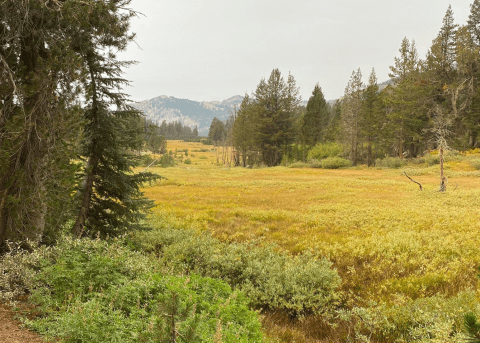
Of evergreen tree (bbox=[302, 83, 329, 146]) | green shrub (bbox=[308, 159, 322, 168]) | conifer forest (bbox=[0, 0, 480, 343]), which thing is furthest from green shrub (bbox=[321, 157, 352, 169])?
conifer forest (bbox=[0, 0, 480, 343])

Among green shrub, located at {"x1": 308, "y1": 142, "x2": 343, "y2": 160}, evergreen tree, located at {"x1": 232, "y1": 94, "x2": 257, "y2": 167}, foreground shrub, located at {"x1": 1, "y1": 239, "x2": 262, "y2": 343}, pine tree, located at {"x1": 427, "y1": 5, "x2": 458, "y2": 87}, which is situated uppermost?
pine tree, located at {"x1": 427, "y1": 5, "x2": 458, "y2": 87}

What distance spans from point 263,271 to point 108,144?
16.3 feet

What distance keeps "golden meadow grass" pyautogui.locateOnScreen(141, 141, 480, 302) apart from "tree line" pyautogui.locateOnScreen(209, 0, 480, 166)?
2697 centimetres

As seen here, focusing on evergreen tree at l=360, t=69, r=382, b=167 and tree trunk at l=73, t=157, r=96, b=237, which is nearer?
tree trunk at l=73, t=157, r=96, b=237


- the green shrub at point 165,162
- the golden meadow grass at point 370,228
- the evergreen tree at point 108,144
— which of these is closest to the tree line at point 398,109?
the green shrub at point 165,162

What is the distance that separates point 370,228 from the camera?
9.98 m

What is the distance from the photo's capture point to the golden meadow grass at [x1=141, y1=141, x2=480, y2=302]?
6199 mm

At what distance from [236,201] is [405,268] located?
1058 centimetres

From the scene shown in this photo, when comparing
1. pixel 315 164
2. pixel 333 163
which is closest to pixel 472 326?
pixel 333 163

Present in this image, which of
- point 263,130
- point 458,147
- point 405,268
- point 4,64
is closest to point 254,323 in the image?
point 405,268

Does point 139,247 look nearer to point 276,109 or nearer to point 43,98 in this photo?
point 43,98

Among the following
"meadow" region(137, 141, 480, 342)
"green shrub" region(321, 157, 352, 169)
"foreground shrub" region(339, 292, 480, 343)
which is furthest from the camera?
"green shrub" region(321, 157, 352, 169)

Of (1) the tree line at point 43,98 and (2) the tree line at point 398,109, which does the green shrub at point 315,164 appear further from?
(1) the tree line at point 43,98

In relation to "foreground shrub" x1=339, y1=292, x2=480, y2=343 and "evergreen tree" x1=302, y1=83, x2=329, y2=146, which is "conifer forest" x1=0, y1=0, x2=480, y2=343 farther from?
"evergreen tree" x1=302, y1=83, x2=329, y2=146
